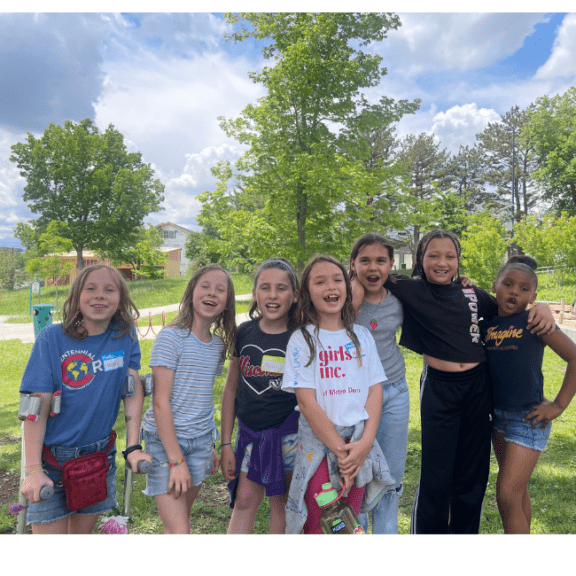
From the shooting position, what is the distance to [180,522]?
71.4 inches

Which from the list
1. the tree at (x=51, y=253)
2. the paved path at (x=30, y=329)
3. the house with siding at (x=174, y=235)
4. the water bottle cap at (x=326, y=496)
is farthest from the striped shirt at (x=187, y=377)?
the house with siding at (x=174, y=235)

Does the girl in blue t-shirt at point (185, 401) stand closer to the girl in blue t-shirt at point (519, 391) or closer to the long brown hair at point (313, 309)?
the long brown hair at point (313, 309)

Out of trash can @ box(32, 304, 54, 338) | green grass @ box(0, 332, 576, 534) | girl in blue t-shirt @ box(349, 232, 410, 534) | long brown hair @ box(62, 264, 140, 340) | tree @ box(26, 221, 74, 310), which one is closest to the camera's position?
long brown hair @ box(62, 264, 140, 340)

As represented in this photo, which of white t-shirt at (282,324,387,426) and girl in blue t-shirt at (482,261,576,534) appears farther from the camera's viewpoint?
girl in blue t-shirt at (482,261,576,534)

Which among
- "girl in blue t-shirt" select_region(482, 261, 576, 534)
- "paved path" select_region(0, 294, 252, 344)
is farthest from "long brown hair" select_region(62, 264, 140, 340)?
"paved path" select_region(0, 294, 252, 344)

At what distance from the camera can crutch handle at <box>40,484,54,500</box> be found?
158 centimetres

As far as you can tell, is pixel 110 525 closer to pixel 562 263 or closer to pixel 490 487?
pixel 490 487

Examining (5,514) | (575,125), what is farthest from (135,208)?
(575,125)

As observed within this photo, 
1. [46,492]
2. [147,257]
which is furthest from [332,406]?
[147,257]

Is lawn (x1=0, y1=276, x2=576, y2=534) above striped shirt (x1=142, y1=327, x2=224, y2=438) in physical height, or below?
below

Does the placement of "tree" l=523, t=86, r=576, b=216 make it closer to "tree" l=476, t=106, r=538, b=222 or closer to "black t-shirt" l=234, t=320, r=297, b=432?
"tree" l=476, t=106, r=538, b=222

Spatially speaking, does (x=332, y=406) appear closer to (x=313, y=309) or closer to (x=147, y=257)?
(x=313, y=309)

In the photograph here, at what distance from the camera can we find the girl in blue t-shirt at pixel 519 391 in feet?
6.59

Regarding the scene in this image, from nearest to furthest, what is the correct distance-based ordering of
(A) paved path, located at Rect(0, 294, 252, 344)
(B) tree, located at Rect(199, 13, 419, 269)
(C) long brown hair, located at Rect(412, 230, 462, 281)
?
(C) long brown hair, located at Rect(412, 230, 462, 281)
(B) tree, located at Rect(199, 13, 419, 269)
(A) paved path, located at Rect(0, 294, 252, 344)
